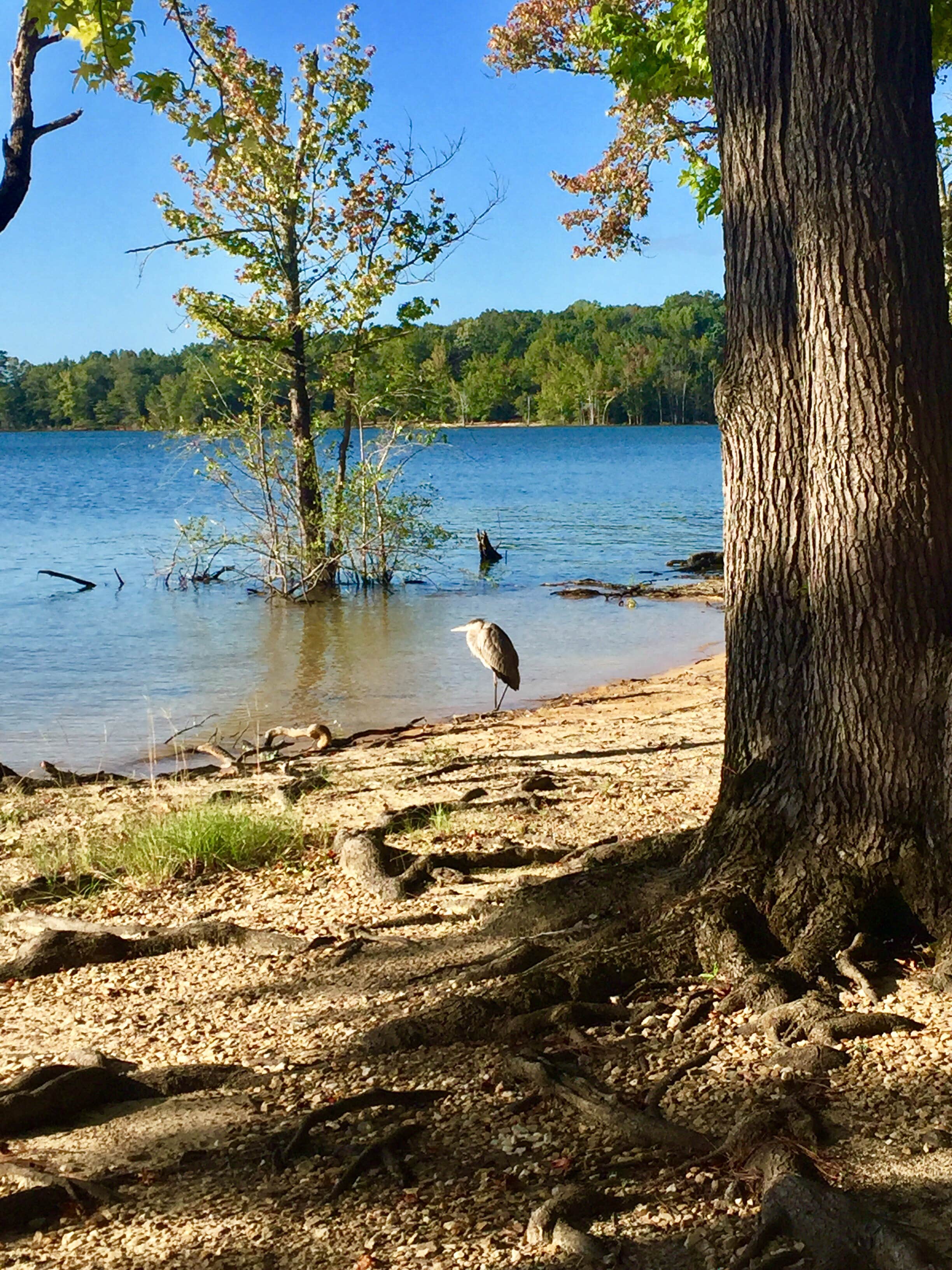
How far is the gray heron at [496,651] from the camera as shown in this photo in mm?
12664

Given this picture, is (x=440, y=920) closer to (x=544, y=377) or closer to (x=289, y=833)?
(x=289, y=833)

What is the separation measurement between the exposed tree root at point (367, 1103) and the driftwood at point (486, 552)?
966 inches

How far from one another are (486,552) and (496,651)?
16.1m

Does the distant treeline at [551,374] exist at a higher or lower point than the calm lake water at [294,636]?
higher

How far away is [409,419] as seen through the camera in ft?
70.5

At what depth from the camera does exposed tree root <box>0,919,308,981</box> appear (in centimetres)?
534

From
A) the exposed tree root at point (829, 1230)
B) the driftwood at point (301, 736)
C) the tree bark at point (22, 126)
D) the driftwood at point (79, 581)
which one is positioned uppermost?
the tree bark at point (22, 126)

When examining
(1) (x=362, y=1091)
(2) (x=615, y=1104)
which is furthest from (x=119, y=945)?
(2) (x=615, y=1104)

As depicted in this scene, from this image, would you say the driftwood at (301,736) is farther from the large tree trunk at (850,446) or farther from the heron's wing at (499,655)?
the large tree trunk at (850,446)

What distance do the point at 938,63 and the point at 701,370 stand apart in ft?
425

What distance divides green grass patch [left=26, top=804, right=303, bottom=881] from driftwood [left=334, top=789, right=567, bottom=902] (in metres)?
0.41

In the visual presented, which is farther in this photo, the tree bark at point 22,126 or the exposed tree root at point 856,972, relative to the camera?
the tree bark at point 22,126

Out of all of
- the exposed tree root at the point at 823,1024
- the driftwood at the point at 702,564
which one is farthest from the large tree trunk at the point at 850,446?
the driftwood at the point at 702,564

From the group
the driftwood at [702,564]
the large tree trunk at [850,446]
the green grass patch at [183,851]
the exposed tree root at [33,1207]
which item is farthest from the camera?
the driftwood at [702,564]
